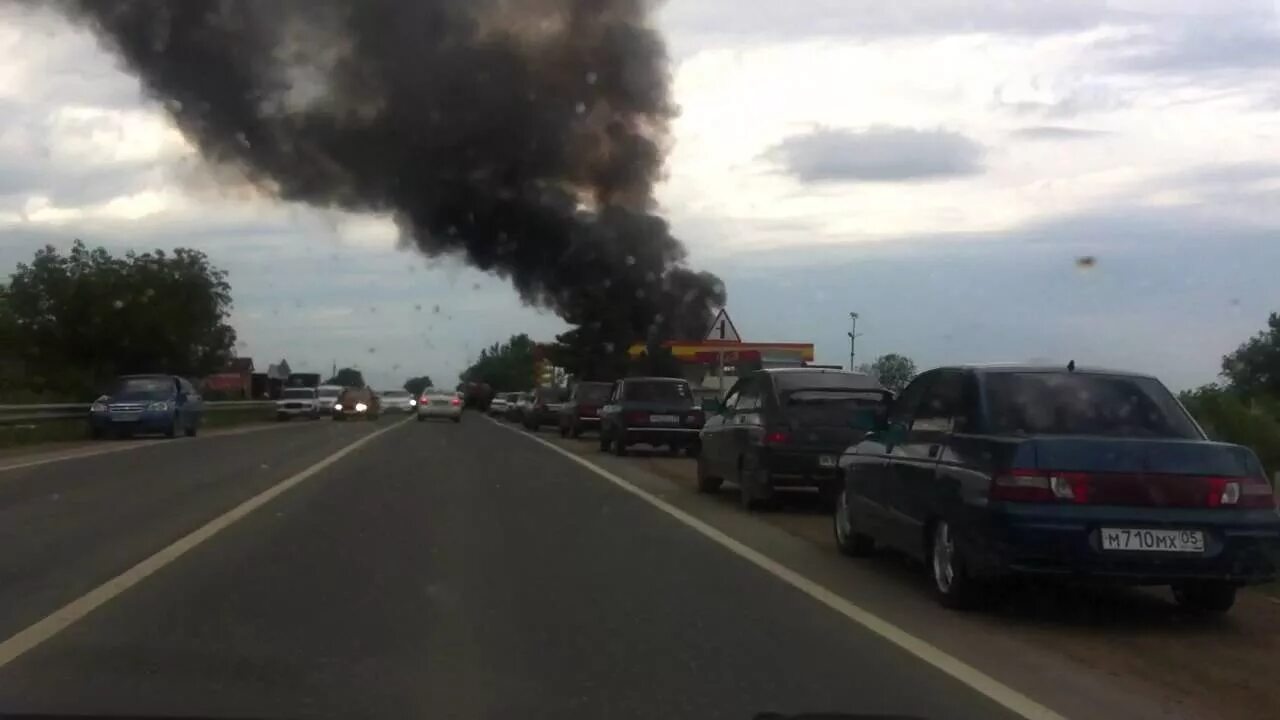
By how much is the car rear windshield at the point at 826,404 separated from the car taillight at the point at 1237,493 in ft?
23.3

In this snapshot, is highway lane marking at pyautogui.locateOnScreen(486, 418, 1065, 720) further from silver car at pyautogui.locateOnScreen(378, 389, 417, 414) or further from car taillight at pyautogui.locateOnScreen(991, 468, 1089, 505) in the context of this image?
silver car at pyautogui.locateOnScreen(378, 389, 417, 414)

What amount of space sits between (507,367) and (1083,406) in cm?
14694

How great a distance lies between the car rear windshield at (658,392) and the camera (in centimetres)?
2969

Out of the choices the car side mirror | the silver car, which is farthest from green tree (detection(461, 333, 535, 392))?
the car side mirror

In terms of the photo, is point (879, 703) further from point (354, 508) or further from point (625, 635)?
point (354, 508)

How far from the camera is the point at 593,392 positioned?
4000cm

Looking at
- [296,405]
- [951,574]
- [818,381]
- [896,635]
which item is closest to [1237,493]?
[951,574]

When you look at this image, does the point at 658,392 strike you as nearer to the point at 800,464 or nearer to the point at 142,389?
the point at 142,389

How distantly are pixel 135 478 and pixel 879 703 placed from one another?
52.5 feet

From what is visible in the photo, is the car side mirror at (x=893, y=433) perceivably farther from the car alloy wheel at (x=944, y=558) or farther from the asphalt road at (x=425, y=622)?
the asphalt road at (x=425, y=622)

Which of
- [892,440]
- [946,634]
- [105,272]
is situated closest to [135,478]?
[892,440]

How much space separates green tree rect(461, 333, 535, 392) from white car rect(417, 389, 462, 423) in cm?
7592

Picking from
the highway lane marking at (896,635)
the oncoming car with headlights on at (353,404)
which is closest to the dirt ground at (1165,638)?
the highway lane marking at (896,635)

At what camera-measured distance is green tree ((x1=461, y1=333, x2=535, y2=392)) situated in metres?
145
